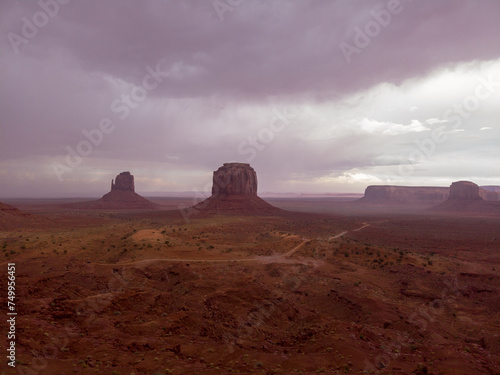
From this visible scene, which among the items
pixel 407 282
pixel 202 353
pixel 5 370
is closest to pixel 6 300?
pixel 5 370

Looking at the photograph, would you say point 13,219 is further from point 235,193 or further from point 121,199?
point 121,199

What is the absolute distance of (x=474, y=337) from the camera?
1438 centimetres

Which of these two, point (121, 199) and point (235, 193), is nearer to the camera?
point (235, 193)

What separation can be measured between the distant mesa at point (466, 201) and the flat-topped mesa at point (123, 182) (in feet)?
531

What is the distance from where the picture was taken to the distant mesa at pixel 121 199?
123 metres

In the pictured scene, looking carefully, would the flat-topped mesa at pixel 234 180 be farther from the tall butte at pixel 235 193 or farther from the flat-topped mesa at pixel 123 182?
the flat-topped mesa at pixel 123 182

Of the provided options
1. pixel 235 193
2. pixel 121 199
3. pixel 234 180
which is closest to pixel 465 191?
pixel 235 193

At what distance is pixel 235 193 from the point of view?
10162cm

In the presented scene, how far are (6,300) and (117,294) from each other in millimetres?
5180

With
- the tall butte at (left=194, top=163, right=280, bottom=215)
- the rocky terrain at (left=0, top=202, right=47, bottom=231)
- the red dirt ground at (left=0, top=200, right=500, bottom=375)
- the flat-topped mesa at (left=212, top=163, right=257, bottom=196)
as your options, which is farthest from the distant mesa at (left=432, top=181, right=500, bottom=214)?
the rocky terrain at (left=0, top=202, right=47, bottom=231)

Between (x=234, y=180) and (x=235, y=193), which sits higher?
(x=234, y=180)

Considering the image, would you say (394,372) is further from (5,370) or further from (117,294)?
(117,294)

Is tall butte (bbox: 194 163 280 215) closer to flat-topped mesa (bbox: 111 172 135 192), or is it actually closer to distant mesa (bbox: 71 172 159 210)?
distant mesa (bbox: 71 172 159 210)

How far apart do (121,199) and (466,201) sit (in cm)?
17626
